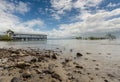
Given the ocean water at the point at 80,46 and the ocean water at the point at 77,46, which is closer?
the ocean water at the point at 80,46

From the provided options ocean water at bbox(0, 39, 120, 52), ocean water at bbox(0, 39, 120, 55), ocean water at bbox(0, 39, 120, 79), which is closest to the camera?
ocean water at bbox(0, 39, 120, 79)

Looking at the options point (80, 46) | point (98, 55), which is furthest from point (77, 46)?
point (98, 55)

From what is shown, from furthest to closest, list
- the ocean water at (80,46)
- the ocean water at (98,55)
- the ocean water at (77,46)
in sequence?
the ocean water at (77,46) → the ocean water at (80,46) → the ocean water at (98,55)

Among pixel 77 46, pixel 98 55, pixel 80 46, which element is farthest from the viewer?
pixel 80 46

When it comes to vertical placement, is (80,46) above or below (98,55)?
below

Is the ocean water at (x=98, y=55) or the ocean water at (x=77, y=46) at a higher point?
the ocean water at (x=98, y=55)

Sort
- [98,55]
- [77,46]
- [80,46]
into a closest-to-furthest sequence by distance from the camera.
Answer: [98,55] → [77,46] → [80,46]

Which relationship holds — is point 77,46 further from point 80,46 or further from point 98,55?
point 98,55

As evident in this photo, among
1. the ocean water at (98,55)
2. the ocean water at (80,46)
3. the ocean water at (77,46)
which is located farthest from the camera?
the ocean water at (77,46)

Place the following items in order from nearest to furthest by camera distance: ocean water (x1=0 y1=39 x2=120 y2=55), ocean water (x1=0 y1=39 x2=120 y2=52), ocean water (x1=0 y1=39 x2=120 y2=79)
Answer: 1. ocean water (x1=0 y1=39 x2=120 y2=79)
2. ocean water (x1=0 y1=39 x2=120 y2=55)
3. ocean water (x1=0 y1=39 x2=120 y2=52)

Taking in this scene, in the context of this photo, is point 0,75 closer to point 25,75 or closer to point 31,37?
point 25,75

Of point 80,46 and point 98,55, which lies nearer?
point 98,55

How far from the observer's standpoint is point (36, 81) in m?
6.45

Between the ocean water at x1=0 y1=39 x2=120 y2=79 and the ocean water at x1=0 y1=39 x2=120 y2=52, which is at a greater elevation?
the ocean water at x1=0 y1=39 x2=120 y2=79
